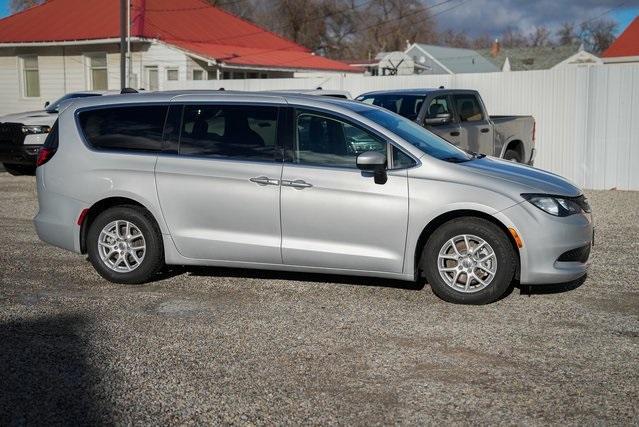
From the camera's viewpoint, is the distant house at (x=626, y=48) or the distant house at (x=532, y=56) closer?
the distant house at (x=626, y=48)

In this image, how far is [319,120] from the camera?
7023 mm

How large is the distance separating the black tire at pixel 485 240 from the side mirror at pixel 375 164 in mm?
638

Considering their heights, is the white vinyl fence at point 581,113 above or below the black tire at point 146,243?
above

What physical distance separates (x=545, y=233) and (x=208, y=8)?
30.1 meters

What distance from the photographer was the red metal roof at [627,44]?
39.8 meters

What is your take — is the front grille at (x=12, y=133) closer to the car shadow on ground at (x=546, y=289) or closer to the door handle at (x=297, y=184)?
the door handle at (x=297, y=184)

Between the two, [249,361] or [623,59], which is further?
[623,59]

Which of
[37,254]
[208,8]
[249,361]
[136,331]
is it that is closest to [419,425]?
[249,361]

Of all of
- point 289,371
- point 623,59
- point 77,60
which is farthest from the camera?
point 623,59

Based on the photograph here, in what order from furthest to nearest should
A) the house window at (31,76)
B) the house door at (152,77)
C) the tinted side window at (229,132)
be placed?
the house window at (31,76)
the house door at (152,77)
the tinted side window at (229,132)

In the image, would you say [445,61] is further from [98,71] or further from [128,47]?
[128,47]

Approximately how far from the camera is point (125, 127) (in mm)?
7500

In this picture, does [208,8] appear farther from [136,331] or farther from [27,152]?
[136,331]

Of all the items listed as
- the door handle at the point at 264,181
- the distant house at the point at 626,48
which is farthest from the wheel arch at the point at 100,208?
the distant house at the point at 626,48
